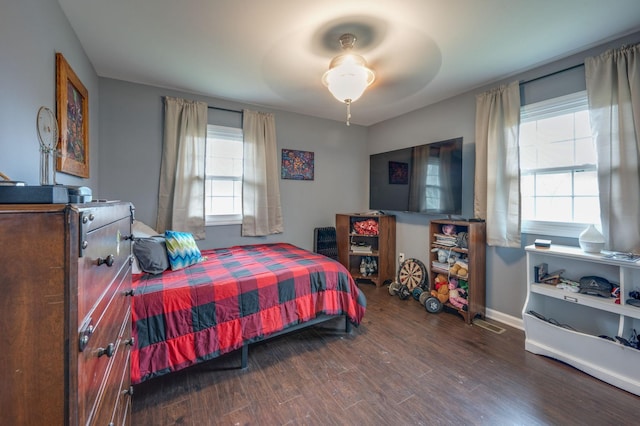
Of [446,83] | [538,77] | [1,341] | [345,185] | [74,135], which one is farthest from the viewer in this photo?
[345,185]

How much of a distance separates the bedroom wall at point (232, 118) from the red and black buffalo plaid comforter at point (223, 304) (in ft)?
3.93

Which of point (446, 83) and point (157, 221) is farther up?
point (446, 83)

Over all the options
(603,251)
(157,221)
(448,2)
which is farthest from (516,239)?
(157,221)

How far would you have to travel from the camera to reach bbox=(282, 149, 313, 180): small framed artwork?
12.3 ft

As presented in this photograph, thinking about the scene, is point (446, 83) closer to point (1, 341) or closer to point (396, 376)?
point (396, 376)

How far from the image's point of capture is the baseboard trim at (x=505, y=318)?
2578 millimetres

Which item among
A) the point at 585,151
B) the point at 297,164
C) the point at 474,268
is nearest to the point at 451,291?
the point at 474,268

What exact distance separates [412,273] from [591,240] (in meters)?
1.83

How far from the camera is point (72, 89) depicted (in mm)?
1951

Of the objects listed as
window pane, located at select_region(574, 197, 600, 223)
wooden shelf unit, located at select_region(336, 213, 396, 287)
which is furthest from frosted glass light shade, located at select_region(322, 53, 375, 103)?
window pane, located at select_region(574, 197, 600, 223)

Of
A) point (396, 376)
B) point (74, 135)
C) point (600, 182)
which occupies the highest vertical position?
point (74, 135)

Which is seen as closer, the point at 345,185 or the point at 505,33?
the point at 505,33

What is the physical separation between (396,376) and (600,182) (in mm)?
2218

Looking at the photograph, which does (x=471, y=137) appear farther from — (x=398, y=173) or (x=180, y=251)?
(x=180, y=251)
